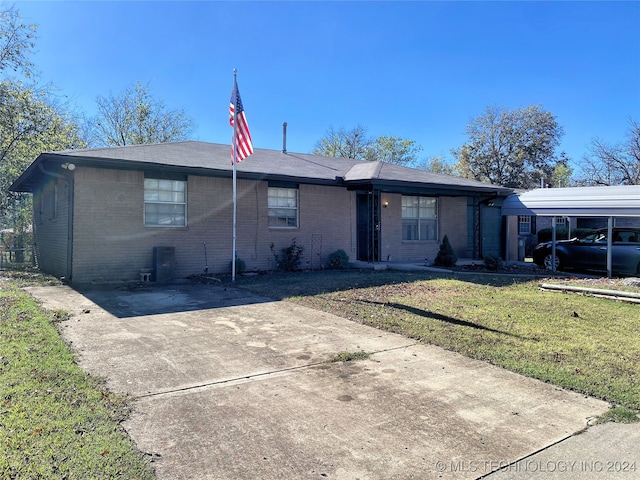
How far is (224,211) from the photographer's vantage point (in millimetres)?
12562

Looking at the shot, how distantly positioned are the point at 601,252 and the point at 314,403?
13.3m

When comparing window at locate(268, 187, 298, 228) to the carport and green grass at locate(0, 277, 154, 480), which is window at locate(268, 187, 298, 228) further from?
green grass at locate(0, 277, 154, 480)

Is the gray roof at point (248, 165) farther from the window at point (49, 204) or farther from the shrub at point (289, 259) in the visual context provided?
the shrub at point (289, 259)

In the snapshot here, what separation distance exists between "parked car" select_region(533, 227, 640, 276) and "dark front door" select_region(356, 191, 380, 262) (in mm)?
6172

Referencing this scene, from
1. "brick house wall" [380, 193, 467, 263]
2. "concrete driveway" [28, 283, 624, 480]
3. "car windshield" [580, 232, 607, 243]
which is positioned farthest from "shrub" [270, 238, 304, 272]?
"car windshield" [580, 232, 607, 243]

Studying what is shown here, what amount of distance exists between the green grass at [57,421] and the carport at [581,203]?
13.6 m

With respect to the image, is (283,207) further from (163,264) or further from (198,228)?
(163,264)

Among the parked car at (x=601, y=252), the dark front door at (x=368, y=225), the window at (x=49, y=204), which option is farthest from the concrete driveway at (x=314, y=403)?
the parked car at (x=601, y=252)

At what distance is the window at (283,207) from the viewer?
13492mm

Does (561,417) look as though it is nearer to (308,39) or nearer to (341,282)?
(341,282)

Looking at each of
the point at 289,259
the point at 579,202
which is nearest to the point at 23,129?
the point at 289,259

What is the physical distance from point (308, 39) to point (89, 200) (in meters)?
8.72

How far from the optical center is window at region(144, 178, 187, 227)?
1152 cm

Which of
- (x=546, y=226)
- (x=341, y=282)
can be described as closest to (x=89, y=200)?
(x=341, y=282)
